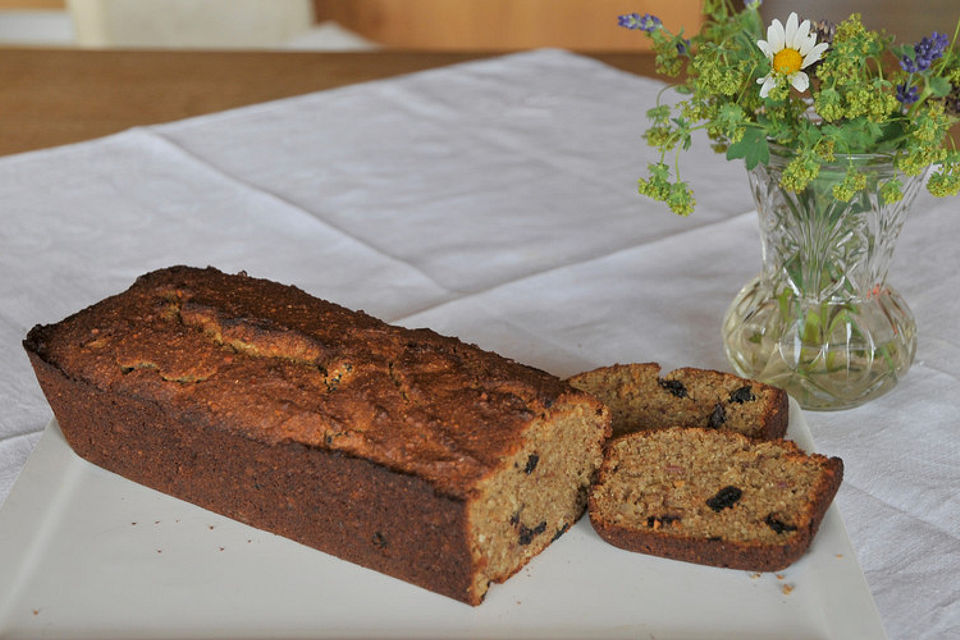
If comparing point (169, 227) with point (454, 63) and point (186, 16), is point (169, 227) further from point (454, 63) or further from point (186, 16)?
point (186, 16)

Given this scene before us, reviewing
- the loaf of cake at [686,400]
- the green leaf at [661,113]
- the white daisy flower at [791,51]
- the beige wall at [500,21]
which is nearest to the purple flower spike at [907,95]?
the white daisy flower at [791,51]

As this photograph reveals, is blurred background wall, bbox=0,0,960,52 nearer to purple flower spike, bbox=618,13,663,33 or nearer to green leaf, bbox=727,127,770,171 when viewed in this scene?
purple flower spike, bbox=618,13,663,33

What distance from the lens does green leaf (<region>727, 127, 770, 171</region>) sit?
1.22 meters

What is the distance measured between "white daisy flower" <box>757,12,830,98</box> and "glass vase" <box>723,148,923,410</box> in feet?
0.65

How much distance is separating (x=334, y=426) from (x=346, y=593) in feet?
0.60

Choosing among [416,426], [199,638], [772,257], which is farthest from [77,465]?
[772,257]

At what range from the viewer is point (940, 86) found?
1.15 meters

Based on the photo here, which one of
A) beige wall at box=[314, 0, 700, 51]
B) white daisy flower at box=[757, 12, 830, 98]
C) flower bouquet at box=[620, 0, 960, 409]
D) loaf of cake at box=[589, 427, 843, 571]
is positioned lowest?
beige wall at box=[314, 0, 700, 51]

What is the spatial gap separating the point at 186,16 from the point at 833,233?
339cm

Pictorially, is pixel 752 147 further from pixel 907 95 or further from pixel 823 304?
pixel 823 304

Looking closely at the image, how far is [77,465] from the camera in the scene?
1348 millimetres

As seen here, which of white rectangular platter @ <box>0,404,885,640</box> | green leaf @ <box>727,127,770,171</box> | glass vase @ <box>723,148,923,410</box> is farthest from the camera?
glass vase @ <box>723,148,923,410</box>

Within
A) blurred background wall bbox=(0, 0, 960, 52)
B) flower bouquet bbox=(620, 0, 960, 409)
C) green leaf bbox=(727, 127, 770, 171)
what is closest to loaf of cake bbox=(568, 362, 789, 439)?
flower bouquet bbox=(620, 0, 960, 409)

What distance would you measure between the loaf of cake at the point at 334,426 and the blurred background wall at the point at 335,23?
2985 mm
